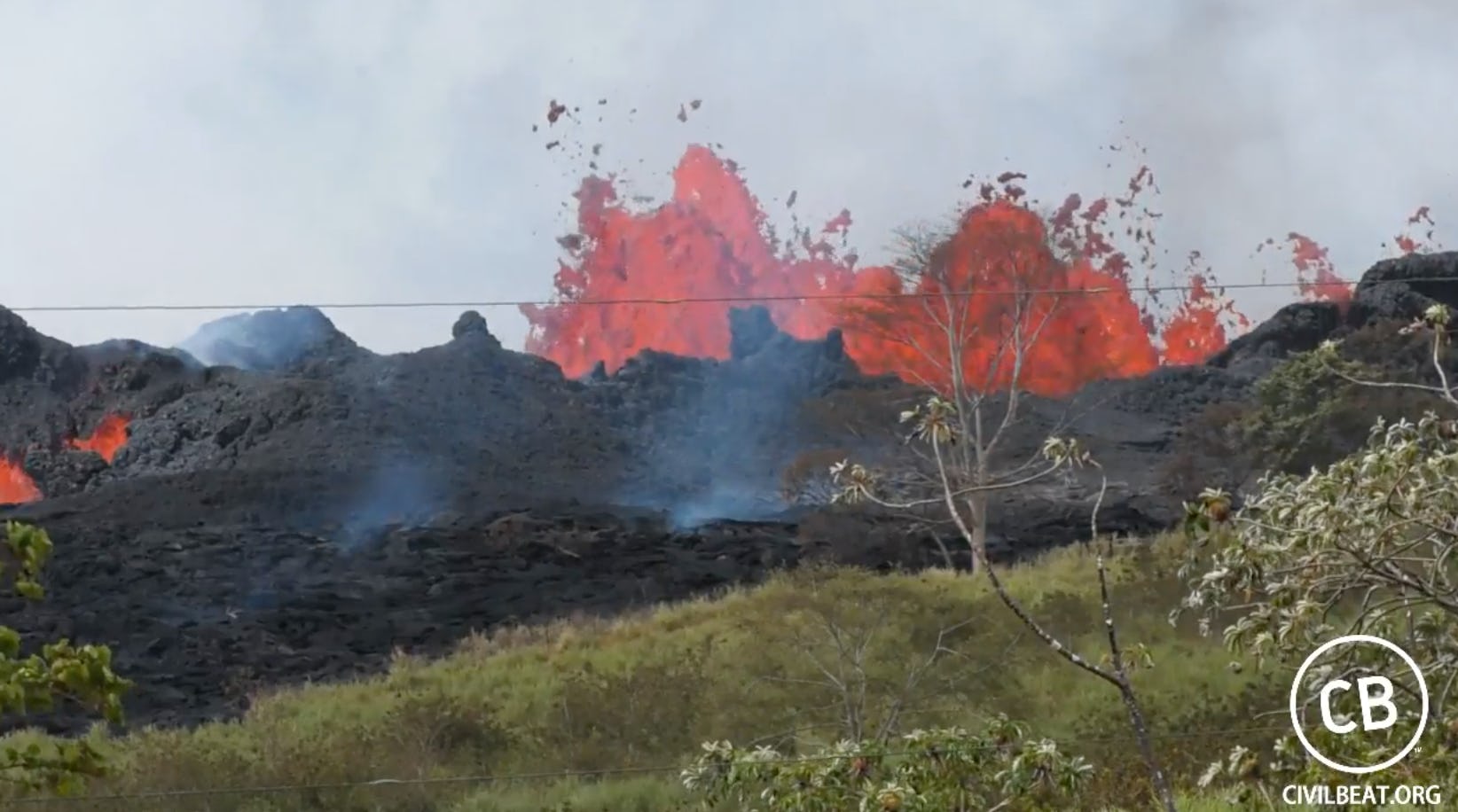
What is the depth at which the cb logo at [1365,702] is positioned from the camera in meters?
7.32

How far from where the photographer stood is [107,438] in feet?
165

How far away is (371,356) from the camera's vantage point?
5362 cm

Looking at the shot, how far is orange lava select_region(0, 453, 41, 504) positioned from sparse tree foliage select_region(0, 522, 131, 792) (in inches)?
1721

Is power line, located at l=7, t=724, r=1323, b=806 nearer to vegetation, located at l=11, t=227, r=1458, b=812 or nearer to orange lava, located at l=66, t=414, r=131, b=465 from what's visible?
vegetation, located at l=11, t=227, r=1458, b=812

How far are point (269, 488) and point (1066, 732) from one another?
25.6 metres

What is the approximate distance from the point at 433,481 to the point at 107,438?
13299mm

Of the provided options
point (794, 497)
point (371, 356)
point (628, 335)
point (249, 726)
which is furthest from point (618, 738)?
point (628, 335)

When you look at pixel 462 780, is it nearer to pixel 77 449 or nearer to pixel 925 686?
pixel 925 686

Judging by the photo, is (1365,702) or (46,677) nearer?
(46,677)

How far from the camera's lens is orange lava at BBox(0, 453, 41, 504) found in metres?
46.3

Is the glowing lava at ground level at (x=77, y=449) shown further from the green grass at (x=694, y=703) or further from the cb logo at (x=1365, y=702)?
the cb logo at (x=1365, y=702)

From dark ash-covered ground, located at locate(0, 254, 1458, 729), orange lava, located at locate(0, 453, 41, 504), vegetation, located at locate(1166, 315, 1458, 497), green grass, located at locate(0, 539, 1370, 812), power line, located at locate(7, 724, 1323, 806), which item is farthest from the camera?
orange lava, located at locate(0, 453, 41, 504)

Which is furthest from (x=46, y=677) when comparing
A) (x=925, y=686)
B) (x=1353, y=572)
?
(x=925, y=686)

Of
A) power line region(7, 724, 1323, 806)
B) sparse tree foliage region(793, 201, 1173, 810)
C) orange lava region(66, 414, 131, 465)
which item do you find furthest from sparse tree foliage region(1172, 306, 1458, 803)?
orange lava region(66, 414, 131, 465)
